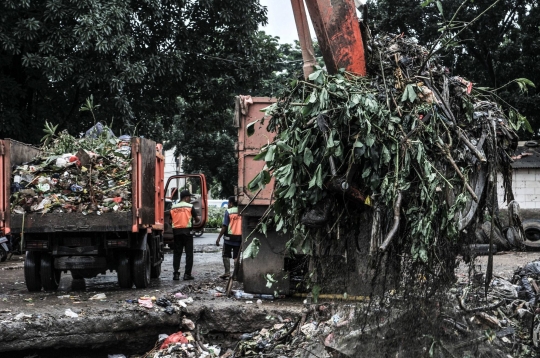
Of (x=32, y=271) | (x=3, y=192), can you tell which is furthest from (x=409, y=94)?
(x=32, y=271)

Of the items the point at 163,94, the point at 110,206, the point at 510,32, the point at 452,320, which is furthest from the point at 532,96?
the point at 452,320

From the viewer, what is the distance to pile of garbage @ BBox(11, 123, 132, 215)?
8.93 m

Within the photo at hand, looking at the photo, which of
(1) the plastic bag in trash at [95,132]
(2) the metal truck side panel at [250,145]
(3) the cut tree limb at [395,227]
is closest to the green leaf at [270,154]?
(3) the cut tree limb at [395,227]

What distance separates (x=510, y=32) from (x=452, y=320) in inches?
651

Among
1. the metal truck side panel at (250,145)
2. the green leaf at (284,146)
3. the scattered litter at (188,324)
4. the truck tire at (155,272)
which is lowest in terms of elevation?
the scattered litter at (188,324)

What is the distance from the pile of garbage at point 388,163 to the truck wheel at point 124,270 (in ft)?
16.0

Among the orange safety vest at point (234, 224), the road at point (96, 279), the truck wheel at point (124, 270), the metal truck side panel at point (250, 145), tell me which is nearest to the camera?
the metal truck side panel at point (250, 145)

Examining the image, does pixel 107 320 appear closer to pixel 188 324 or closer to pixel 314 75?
pixel 188 324

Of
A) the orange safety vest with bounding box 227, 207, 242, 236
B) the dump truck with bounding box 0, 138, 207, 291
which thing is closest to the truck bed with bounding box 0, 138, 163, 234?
the dump truck with bounding box 0, 138, 207, 291

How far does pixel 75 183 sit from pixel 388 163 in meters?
5.65

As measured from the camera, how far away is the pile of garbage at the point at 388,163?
452cm

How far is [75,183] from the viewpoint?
9078 mm

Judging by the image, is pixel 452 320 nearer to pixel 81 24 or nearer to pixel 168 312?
pixel 168 312

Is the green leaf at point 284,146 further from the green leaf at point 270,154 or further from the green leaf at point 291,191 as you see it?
the green leaf at point 291,191
